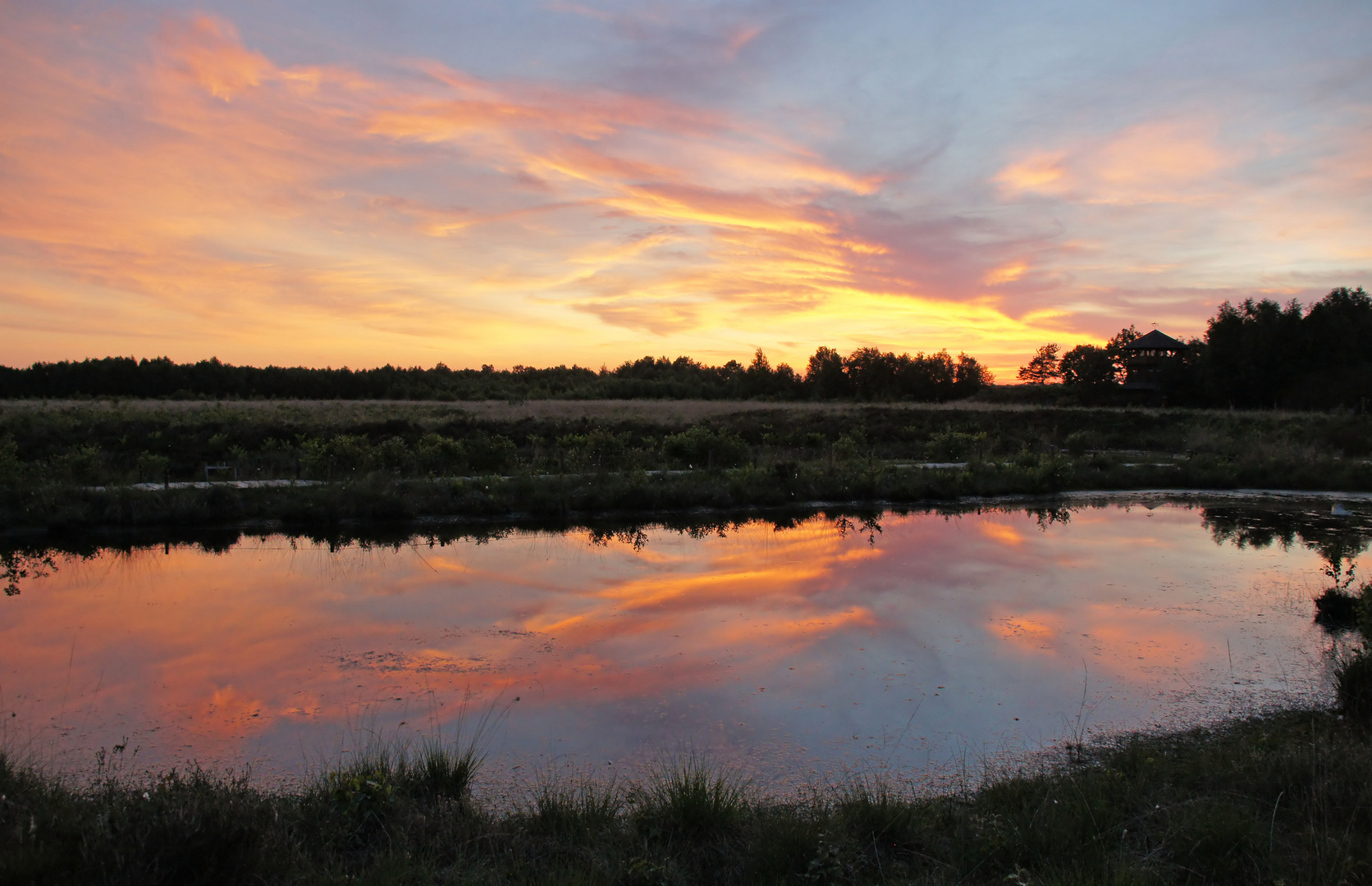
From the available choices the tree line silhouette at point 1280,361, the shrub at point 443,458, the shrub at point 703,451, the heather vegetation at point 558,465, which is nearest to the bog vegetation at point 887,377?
the tree line silhouette at point 1280,361

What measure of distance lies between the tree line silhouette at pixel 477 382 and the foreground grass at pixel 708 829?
62707mm

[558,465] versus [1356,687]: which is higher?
[558,465]

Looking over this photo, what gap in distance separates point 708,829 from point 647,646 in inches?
152

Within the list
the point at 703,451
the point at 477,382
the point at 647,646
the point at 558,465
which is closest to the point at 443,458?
the point at 558,465

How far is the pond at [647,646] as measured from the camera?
19.1 ft

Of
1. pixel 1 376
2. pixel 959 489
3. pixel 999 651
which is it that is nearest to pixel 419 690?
pixel 999 651

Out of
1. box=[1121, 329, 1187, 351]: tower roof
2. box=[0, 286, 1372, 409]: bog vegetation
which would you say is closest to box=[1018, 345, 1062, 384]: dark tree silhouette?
box=[0, 286, 1372, 409]: bog vegetation

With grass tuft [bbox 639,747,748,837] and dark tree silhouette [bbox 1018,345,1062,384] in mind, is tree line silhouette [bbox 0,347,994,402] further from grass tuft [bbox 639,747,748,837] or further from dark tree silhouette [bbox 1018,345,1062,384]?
grass tuft [bbox 639,747,748,837]

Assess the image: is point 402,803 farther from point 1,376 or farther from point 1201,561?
point 1,376

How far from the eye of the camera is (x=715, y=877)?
3828 millimetres

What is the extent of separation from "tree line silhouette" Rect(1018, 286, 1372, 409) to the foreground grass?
47.1 metres

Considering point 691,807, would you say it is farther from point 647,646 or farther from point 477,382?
point 477,382

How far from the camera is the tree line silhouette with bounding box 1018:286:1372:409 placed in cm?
4422

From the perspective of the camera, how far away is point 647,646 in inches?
314
